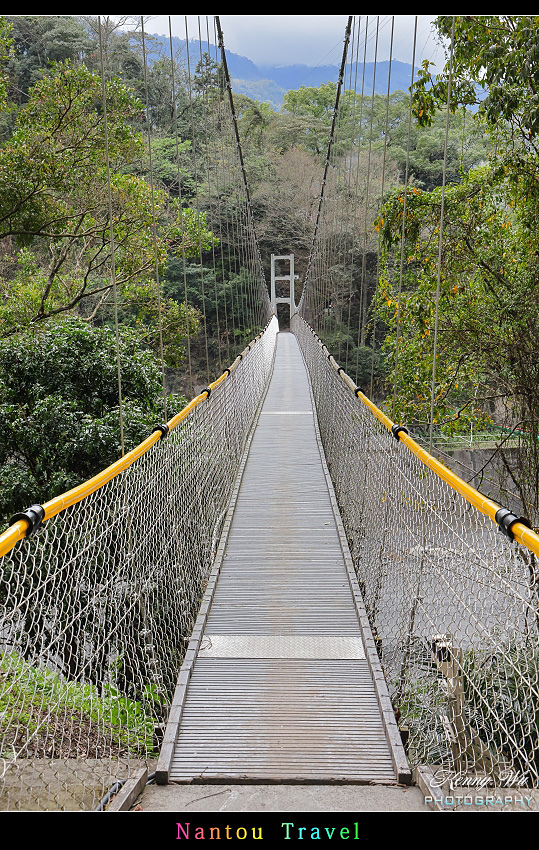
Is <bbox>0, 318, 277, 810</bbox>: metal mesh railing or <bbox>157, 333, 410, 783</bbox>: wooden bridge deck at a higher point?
<bbox>0, 318, 277, 810</bbox>: metal mesh railing

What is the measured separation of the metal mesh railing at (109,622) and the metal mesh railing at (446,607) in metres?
0.65

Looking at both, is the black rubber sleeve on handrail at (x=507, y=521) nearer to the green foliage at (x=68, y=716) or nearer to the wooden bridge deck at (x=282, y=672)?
the wooden bridge deck at (x=282, y=672)

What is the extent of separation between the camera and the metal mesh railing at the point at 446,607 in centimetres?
127

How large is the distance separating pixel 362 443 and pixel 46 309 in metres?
4.96

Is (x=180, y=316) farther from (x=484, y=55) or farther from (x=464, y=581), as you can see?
(x=464, y=581)

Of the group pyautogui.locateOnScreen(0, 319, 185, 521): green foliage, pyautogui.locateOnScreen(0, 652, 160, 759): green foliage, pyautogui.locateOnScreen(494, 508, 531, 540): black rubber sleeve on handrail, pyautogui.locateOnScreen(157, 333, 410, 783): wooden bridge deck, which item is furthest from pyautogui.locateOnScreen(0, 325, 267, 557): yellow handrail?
pyautogui.locateOnScreen(0, 319, 185, 521): green foliage

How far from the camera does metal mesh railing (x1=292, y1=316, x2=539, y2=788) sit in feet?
4.16

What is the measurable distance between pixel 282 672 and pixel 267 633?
10.7 inches

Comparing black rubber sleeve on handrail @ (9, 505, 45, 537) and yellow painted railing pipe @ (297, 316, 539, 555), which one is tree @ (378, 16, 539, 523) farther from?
black rubber sleeve on handrail @ (9, 505, 45, 537)

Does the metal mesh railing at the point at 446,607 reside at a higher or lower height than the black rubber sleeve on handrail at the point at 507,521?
lower

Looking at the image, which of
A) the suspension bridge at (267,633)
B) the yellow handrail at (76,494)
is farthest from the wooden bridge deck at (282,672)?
the yellow handrail at (76,494)

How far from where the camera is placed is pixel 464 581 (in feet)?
4.80

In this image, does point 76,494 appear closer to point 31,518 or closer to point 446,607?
point 31,518
